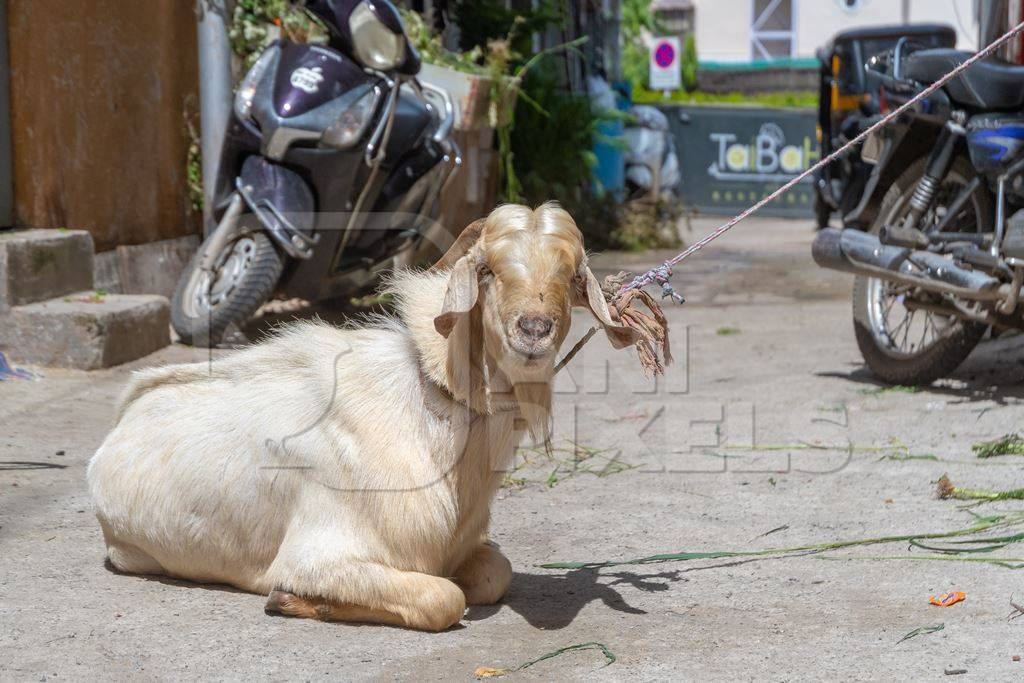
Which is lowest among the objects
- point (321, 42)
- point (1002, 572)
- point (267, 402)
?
point (1002, 572)

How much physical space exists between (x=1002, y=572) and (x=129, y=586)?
2.34m

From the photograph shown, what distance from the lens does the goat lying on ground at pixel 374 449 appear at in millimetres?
2867

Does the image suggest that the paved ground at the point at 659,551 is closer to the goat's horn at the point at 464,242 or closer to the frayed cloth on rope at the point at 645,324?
the frayed cloth on rope at the point at 645,324

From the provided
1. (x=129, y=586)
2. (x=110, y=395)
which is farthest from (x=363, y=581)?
(x=110, y=395)

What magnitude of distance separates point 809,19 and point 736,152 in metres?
10.7

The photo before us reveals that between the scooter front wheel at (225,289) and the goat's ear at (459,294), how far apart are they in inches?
127

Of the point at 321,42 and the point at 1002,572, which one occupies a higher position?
the point at 321,42

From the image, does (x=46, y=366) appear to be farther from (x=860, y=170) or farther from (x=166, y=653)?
(x=860, y=170)

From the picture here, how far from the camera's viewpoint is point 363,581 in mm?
2889

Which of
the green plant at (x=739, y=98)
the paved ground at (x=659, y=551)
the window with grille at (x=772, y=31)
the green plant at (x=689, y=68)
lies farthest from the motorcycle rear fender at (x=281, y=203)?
the window with grille at (x=772, y=31)

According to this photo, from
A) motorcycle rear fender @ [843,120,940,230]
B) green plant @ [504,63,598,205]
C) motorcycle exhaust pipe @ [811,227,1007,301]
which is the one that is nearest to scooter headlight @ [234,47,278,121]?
motorcycle exhaust pipe @ [811,227,1007,301]

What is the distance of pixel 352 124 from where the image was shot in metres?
6.21

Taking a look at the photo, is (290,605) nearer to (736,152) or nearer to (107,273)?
(107,273)

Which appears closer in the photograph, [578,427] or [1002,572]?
[1002,572]
